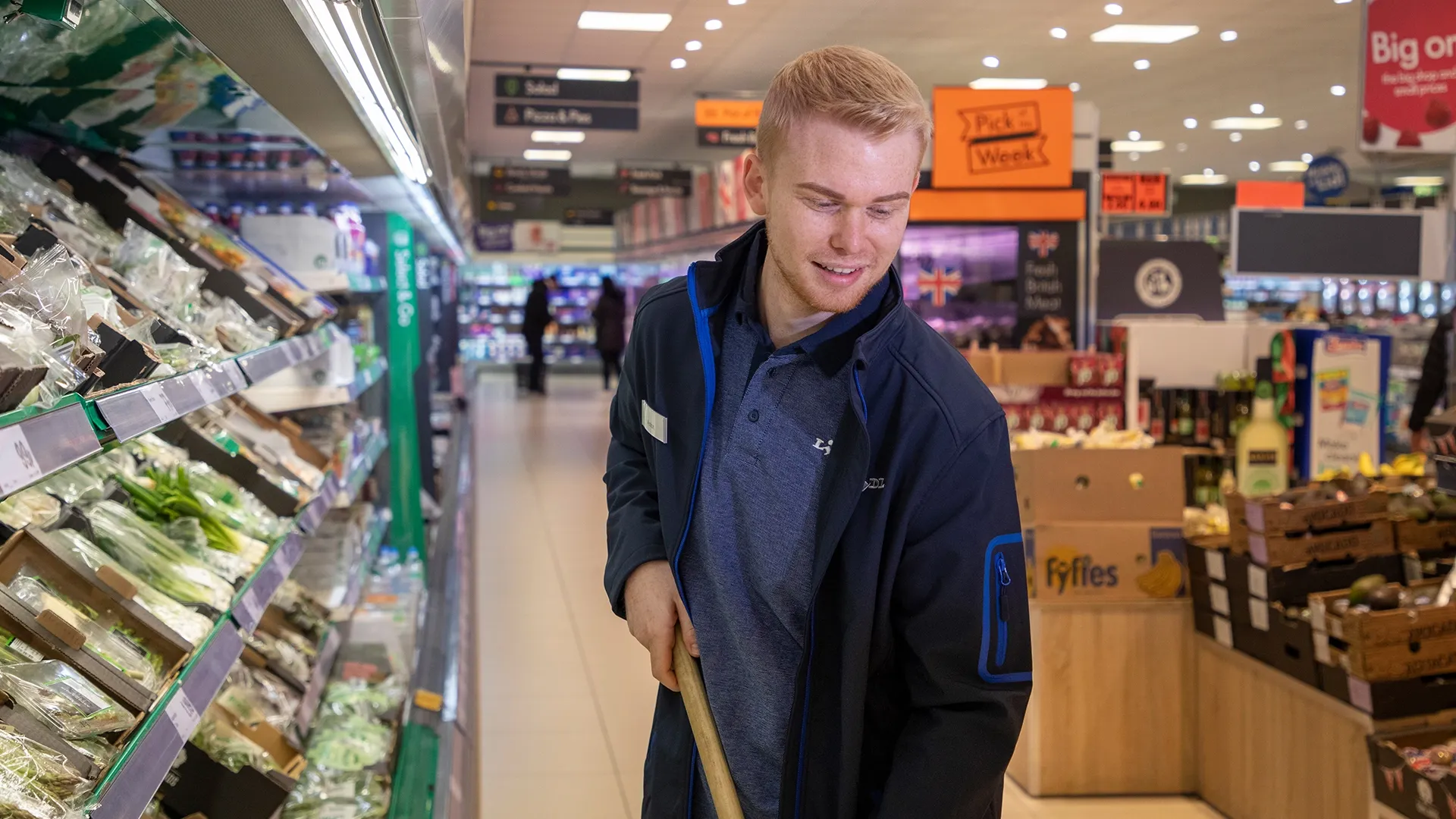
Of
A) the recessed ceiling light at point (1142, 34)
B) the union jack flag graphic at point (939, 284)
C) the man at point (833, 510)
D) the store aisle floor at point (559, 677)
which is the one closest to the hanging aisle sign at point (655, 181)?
the recessed ceiling light at point (1142, 34)

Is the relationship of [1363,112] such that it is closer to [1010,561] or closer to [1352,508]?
[1352,508]

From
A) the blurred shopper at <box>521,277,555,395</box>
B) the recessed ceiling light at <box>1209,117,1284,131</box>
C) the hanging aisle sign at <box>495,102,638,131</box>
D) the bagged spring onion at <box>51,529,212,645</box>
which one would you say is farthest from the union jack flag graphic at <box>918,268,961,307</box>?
the blurred shopper at <box>521,277,555,395</box>

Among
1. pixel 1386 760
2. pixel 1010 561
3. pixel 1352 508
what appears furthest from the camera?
pixel 1352 508

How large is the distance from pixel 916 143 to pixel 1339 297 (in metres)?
19.7

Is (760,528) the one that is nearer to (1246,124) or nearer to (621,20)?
(621,20)

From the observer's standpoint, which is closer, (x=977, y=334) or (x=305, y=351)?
(x=305, y=351)

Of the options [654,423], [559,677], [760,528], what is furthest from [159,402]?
[559,677]

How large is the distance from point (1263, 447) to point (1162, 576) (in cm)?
216

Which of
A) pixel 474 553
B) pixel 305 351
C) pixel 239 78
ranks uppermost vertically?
pixel 239 78

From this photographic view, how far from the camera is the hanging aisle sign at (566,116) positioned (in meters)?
11.0

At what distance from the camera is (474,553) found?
23.2 ft

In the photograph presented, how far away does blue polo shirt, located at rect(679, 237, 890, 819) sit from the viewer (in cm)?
147

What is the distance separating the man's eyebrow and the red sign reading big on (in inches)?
176

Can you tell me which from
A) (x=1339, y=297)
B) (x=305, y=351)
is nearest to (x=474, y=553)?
(x=305, y=351)
